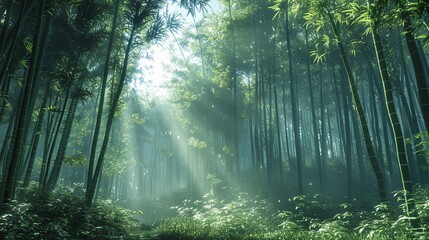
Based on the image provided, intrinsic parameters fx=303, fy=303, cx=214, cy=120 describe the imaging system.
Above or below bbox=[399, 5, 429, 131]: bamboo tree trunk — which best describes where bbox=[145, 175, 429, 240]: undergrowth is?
below

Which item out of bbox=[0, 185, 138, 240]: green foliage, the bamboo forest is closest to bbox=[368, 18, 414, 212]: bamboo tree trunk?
the bamboo forest

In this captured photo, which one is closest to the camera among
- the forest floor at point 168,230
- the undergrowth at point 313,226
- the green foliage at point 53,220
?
the green foliage at point 53,220

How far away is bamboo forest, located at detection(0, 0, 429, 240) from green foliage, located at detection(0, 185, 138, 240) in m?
0.03

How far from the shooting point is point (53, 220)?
190 inches

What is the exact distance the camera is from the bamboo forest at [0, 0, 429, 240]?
15.5 ft

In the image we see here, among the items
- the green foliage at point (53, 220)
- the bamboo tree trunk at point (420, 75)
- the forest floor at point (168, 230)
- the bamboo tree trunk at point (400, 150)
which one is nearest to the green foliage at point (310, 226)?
the forest floor at point (168, 230)

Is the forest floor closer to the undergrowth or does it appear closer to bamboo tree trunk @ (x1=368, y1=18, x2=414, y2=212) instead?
the undergrowth

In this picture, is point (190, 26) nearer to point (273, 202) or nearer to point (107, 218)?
point (273, 202)

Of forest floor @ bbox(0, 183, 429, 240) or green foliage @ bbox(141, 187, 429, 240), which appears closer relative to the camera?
forest floor @ bbox(0, 183, 429, 240)

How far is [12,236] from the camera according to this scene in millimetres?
3531

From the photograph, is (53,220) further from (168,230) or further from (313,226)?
(313,226)

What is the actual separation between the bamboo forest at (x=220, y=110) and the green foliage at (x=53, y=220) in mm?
29

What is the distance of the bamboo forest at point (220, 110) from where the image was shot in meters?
4.73

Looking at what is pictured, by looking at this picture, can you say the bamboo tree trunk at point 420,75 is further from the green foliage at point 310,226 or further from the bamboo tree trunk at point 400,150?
the green foliage at point 310,226
